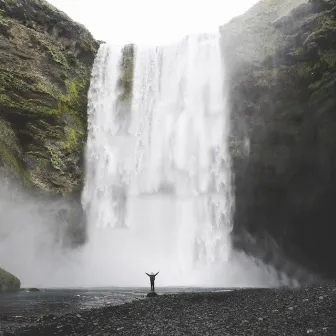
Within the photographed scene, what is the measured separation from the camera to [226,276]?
2944 cm

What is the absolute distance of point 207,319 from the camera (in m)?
12.1

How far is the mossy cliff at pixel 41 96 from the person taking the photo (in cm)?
3150

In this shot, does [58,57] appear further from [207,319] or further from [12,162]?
[207,319]

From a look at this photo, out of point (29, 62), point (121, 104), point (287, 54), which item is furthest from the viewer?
point (121, 104)

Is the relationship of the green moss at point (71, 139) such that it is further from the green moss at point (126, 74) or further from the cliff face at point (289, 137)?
the cliff face at point (289, 137)

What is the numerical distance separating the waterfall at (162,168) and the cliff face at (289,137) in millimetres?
1851

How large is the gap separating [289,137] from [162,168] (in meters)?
10.4

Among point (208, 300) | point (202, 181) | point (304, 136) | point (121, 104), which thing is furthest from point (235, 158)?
point (208, 300)

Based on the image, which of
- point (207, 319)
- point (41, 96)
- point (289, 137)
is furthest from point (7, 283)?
point (289, 137)

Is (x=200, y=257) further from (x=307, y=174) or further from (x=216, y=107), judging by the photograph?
(x=216, y=107)

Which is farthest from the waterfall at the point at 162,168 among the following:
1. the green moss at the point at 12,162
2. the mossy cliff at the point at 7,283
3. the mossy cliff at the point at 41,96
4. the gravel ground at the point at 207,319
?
the gravel ground at the point at 207,319

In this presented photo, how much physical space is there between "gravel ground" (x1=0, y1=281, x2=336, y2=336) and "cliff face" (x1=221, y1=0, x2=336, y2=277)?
15.7 meters

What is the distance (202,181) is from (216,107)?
22.1 ft

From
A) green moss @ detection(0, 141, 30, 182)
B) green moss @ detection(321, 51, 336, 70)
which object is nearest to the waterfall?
green moss @ detection(0, 141, 30, 182)
